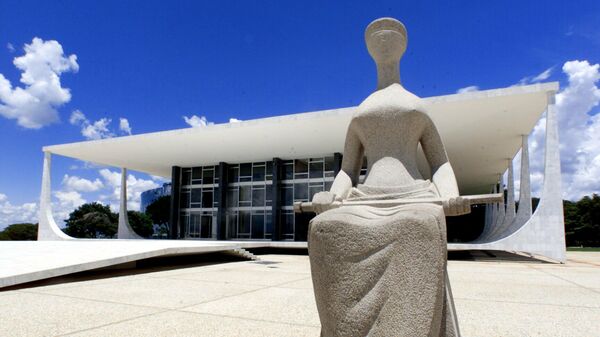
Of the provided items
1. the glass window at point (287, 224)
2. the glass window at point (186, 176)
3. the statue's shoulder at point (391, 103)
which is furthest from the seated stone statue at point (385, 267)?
the glass window at point (186, 176)

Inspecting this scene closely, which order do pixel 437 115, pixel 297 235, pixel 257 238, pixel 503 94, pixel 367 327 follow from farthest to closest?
pixel 257 238 < pixel 297 235 < pixel 437 115 < pixel 503 94 < pixel 367 327

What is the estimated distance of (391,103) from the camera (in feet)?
12.2

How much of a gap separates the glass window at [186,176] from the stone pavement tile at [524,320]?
1002 inches

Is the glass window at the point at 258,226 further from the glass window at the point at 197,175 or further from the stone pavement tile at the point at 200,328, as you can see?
the stone pavement tile at the point at 200,328

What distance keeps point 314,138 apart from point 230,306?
49.9ft

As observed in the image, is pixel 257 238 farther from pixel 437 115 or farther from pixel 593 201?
pixel 593 201

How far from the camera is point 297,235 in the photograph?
25.1 meters

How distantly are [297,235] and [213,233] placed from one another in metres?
6.69

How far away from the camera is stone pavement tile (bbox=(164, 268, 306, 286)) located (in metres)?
9.80

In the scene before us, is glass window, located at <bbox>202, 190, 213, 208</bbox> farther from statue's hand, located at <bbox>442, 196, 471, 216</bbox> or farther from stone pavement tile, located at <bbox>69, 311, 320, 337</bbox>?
statue's hand, located at <bbox>442, 196, 471, 216</bbox>

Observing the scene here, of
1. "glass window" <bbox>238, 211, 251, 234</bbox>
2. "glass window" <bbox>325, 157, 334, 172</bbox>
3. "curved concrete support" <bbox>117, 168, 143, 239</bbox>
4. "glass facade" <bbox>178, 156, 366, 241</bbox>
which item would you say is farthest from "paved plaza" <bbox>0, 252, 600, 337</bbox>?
"curved concrete support" <bbox>117, 168, 143, 239</bbox>

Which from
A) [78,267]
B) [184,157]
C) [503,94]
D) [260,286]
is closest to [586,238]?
[503,94]

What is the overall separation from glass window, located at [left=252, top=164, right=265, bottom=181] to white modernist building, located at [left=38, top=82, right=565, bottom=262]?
67mm

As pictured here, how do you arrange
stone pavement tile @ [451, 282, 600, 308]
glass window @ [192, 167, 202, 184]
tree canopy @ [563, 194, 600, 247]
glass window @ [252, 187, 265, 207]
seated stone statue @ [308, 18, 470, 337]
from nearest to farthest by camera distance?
seated stone statue @ [308, 18, 470, 337] → stone pavement tile @ [451, 282, 600, 308] → glass window @ [252, 187, 265, 207] → glass window @ [192, 167, 202, 184] → tree canopy @ [563, 194, 600, 247]
